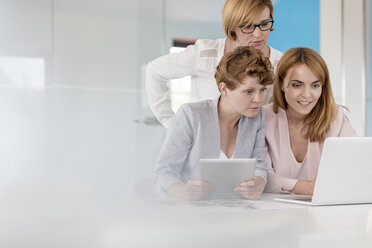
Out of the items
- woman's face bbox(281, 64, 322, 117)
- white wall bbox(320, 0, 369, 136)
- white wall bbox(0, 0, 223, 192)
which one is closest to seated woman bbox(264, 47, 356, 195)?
woman's face bbox(281, 64, 322, 117)

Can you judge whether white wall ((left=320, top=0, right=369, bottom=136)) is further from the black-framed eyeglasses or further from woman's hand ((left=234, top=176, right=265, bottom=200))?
woman's hand ((left=234, top=176, right=265, bottom=200))

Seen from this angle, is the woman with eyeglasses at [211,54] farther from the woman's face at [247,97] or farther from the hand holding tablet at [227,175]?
the hand holding tablet at [227,175]

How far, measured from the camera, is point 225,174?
130 cm

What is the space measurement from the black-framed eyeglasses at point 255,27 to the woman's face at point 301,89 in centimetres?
24

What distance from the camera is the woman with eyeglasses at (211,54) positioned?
186 cm

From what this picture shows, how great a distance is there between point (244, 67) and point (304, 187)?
0.48 meters

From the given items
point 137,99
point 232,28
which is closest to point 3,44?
point 137,99

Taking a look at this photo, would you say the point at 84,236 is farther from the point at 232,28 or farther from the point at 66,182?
the point at 232,28

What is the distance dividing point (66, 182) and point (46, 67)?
479 millimetres

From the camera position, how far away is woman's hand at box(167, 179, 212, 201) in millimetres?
1350

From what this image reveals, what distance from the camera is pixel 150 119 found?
1.99m

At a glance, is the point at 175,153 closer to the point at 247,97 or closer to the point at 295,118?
the point at 247,97

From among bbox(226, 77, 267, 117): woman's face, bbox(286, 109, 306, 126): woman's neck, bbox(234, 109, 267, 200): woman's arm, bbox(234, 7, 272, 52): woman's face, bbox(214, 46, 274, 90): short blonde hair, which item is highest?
bbox(234, 7, 272, 52): woman's face

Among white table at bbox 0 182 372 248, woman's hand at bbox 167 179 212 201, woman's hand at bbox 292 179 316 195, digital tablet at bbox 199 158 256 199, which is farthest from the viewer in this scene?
woman's hand at bbox 292 179 316 195
